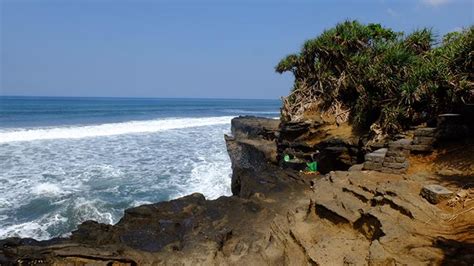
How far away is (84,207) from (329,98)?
10080 mm

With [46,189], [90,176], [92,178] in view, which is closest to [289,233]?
[46,189]

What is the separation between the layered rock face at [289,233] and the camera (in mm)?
4977

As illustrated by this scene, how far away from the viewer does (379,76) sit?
12.0 m

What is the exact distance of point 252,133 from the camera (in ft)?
73.5

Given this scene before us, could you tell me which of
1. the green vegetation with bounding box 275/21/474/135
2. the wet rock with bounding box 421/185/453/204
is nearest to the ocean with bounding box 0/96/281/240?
the green vegetation with bounding box 275/21/474/135

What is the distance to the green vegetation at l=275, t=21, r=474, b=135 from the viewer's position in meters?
9.84

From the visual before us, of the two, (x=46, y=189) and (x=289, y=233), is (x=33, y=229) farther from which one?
(x=289, y=233)

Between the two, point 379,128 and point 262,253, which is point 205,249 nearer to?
point 262,253

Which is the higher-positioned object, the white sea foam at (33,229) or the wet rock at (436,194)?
the wet rock at (436,194)

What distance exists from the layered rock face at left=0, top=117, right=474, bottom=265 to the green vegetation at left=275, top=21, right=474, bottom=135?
3.48 m

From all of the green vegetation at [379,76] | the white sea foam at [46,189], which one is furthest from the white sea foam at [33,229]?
the green vegetation at [379,76]

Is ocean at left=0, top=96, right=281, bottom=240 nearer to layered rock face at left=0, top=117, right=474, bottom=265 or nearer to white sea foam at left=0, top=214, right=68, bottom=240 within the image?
white sea foam at left=0, top=214, right=68, bottom=240

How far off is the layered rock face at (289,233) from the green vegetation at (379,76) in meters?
3.48

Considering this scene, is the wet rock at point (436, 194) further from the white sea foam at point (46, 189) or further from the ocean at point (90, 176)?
the white sea foam at point (46, 189)
